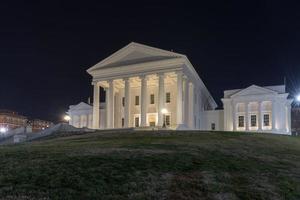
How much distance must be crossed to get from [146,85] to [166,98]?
Result: 5.96 m

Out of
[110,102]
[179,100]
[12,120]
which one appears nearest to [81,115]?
[110,102]

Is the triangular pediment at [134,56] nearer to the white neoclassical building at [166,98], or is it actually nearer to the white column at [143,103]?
the white neoclassical building at [166,98]

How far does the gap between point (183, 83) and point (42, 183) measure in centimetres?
3935

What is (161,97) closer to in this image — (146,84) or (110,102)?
(146,84)

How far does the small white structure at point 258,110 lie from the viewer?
5169 cm

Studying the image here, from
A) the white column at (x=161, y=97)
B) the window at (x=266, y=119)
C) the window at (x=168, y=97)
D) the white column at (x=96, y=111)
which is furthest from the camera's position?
the window at (x=266, y=119)

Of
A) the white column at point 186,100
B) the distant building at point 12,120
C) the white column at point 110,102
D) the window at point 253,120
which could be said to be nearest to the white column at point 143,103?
the white column at point 110,102

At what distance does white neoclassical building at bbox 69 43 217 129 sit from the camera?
43375 millimetres

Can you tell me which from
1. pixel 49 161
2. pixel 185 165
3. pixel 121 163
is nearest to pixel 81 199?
pixel 121 163

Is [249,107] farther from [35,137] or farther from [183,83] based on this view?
[35,137]

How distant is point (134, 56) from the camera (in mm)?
47156

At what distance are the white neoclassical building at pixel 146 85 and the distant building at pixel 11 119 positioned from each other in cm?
8684

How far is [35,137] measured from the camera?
33500 mm

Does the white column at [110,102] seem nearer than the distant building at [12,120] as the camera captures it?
Yes
